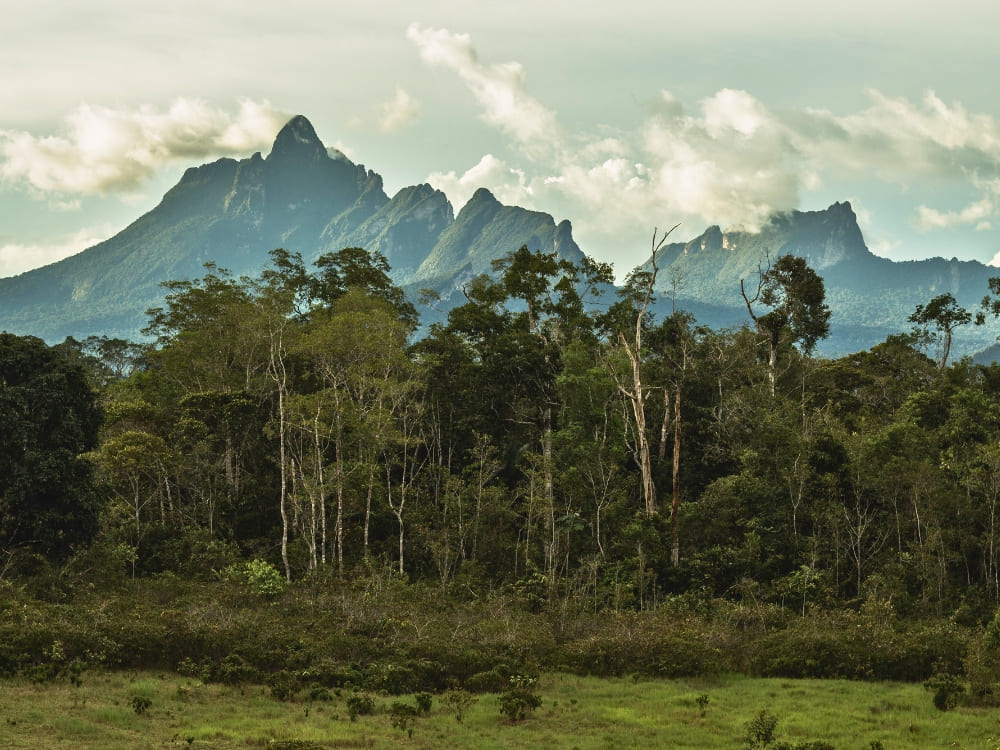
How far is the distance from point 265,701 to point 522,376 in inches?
839

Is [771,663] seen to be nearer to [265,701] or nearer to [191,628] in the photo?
[265,701]

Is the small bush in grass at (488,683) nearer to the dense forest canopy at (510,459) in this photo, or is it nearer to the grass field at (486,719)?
the grass field at (486,719)

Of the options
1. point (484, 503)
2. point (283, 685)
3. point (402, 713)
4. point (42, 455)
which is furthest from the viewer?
point (484, 503)

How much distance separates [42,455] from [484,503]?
619 inches

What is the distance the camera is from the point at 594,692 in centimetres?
1931

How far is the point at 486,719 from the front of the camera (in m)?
16.8

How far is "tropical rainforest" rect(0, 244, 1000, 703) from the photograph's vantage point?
21.3 metres

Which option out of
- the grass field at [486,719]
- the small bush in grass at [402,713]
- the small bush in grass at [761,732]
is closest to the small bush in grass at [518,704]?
the grass field at [486,719]

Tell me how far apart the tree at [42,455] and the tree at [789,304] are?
31952 mm

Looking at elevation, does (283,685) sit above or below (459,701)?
above

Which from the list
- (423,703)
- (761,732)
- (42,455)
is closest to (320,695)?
(423,703)

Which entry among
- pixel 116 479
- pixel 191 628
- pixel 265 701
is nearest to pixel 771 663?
pixel 265 701

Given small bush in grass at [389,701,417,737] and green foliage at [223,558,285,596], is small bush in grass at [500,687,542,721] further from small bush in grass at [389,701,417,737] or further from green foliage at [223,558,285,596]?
green foliage at [223,558,285,596]

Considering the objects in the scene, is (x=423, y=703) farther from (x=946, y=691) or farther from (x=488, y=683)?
(x=946, y=691)
